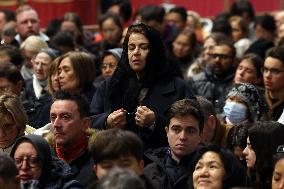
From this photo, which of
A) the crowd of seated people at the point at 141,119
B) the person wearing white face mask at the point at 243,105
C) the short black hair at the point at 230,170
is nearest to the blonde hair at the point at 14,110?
the crowd of seated people at the point at 141,119

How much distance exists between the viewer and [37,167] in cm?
891

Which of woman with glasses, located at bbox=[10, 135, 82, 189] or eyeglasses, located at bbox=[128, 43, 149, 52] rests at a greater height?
eyeglasses, located at bbox=[128, 43, 149, 52]

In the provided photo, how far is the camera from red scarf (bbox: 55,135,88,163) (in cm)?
1002

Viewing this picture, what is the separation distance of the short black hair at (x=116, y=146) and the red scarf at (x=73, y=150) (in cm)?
132

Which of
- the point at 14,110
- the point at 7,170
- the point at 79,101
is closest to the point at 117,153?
the point at 7,170

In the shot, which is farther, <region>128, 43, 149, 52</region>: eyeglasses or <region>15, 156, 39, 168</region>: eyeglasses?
<region>128, 43, 149, 52</region>: eyeglasses

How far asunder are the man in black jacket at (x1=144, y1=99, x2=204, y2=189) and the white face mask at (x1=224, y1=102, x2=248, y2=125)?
172 centimetres

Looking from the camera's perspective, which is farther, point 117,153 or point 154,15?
point 154,15

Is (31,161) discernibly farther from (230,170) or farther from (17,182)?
(230,170)

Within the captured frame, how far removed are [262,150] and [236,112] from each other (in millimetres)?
2190

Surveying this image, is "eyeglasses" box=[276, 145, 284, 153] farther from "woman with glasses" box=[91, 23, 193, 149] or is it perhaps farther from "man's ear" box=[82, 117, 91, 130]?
"man's ear" box=[82, 117, 91, 130]

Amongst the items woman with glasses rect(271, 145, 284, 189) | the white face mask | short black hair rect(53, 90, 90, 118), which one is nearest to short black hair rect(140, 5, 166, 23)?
the white face mask

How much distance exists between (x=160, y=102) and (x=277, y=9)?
14214 mm

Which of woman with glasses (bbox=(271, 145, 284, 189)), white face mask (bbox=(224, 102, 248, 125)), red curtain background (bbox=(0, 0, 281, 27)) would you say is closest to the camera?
woman with glasses (bbox=(271, 145, 284, 189))
